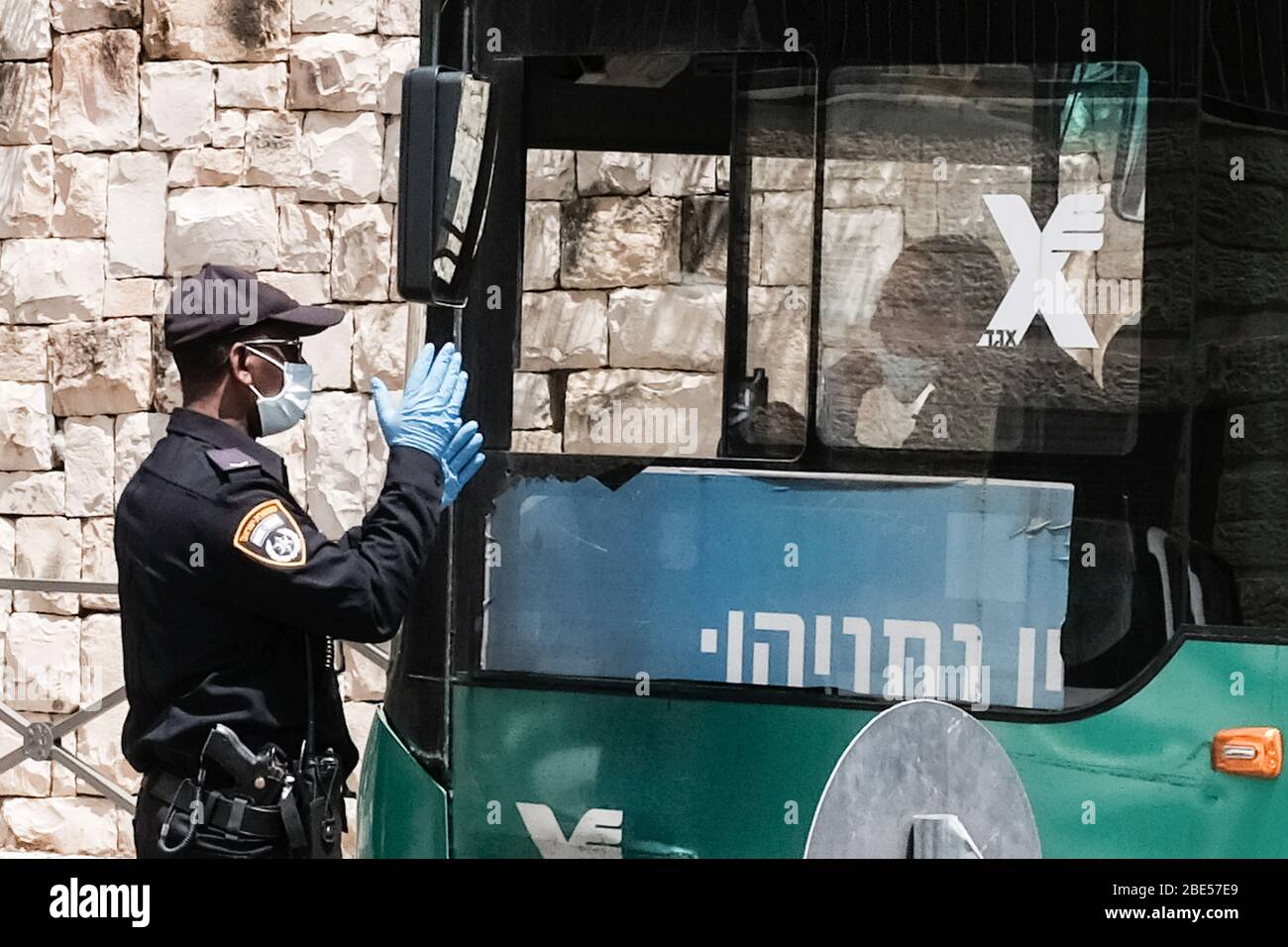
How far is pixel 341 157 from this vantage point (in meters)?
7.79

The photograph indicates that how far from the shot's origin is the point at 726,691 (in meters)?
3.18

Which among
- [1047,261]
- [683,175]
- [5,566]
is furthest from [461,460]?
[5,566]

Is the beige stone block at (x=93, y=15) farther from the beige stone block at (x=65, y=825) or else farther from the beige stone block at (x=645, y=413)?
the beige stone block at (x=645, y=413)

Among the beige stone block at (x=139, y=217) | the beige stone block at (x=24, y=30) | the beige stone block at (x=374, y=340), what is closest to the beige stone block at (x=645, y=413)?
the beige stone block at (x=374, y=340)

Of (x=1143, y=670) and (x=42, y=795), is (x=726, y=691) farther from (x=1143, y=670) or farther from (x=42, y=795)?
(x=42, y=795)

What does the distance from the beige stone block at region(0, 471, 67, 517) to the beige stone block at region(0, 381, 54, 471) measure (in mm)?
40

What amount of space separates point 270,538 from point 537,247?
715 mm

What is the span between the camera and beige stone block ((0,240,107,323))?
8.00 metres

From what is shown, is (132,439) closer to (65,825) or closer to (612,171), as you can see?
(65,825)

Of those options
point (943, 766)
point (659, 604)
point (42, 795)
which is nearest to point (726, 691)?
point (659, 604)

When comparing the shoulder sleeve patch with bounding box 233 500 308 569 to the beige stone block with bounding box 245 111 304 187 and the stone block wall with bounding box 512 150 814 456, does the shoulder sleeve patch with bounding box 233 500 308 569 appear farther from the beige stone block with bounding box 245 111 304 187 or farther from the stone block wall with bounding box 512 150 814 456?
the beige stone block with bounding box 245 111 304 187

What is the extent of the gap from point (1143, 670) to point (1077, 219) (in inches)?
28.7

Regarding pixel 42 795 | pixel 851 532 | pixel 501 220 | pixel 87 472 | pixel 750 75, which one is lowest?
pixel 42 795

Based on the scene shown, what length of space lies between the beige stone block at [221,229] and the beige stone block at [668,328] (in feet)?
15.2
